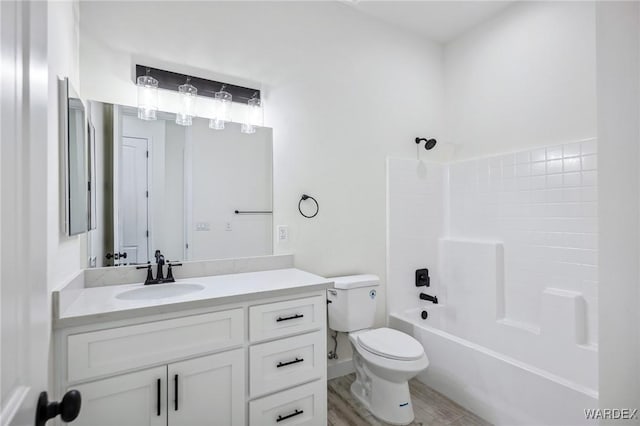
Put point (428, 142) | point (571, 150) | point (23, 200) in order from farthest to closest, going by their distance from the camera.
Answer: point (428, 142)
point (571, 150)
point (23, 200)

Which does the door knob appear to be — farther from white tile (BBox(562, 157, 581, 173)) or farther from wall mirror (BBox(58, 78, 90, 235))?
white tile (BBox(562, 157, 581, 173))

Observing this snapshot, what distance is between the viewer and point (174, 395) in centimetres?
128

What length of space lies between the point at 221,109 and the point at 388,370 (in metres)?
1.87

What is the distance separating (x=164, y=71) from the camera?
182 cm

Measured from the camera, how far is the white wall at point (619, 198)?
104cm

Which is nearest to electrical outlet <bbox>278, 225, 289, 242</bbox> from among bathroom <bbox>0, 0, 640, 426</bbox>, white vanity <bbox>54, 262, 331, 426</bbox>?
bathroom <bbox>0, 0, 640, 426</bbox>

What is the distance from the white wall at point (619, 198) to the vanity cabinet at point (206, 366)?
1.16 m

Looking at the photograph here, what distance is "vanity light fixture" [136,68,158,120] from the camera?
175 centimetres

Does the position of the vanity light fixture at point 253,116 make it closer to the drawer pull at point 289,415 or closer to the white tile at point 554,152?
the drawer pull at point 289,415

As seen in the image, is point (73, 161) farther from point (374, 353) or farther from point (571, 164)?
point (571, 164)

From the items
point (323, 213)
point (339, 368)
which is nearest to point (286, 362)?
point (339, 368)

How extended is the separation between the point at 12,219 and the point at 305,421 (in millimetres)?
1616

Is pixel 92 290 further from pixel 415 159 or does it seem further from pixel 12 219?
pixel 415 159

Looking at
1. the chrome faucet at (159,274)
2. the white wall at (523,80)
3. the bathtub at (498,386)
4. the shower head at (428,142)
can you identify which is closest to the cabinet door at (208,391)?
the chrome faucet at (159,274)
